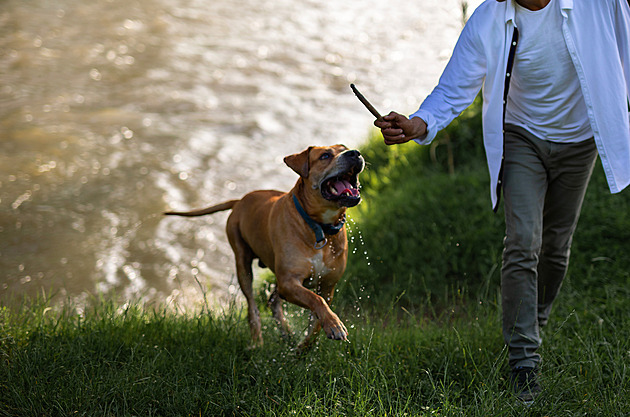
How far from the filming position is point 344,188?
3900 millimetres

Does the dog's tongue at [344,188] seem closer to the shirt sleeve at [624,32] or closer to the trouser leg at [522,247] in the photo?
the trouser leg at [522,247]

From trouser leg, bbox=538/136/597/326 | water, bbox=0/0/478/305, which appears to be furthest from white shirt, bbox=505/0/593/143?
water, bbox=0/0/478/305

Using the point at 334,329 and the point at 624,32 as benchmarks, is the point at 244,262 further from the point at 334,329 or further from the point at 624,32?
the point at 624,32

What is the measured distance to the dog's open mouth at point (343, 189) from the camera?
12.5 feet

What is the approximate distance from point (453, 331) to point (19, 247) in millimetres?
4366

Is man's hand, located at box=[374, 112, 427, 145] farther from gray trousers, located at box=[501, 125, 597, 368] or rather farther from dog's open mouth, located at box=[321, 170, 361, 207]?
gray trousers, located at box=[501, 125, 597, 368]

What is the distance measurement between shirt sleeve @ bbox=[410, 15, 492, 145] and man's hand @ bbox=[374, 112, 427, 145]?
0.10 metres

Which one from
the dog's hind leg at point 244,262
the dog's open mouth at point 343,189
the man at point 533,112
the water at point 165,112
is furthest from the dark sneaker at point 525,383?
the water at point 165,112

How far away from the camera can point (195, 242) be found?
23.6ft

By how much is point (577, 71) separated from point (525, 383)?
5.34 ft

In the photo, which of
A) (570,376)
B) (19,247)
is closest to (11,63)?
(19,247)

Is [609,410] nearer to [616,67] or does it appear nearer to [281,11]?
[616,67]

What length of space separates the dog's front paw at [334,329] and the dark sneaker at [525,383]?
99cm

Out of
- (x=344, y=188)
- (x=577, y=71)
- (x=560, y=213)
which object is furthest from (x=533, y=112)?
(x=344, y=188)
